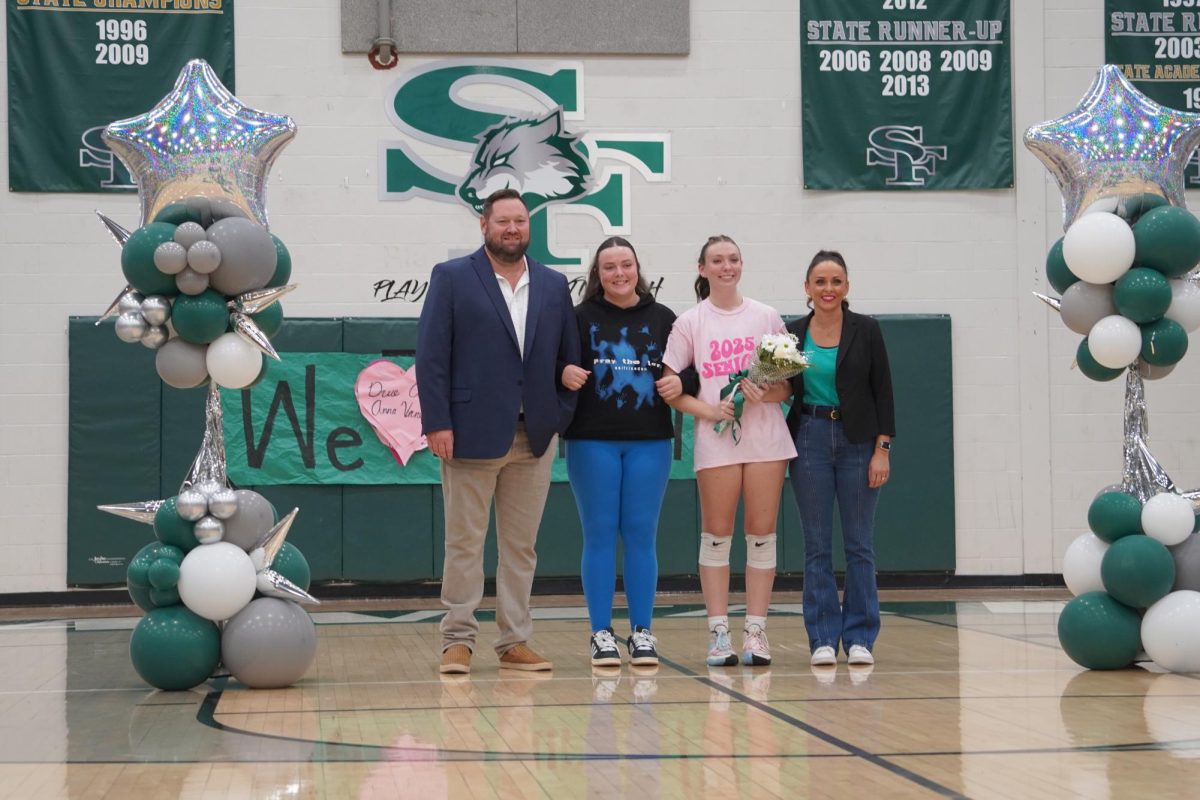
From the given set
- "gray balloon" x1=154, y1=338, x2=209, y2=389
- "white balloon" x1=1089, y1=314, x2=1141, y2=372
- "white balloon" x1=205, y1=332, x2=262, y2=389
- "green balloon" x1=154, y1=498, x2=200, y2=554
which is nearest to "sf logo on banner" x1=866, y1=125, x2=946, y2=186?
"white balloon" x1=1089, y1=314, x2=1141, y2=372

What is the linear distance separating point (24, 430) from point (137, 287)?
4712 millimetres

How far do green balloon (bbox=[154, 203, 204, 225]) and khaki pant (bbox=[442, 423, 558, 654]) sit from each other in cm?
123

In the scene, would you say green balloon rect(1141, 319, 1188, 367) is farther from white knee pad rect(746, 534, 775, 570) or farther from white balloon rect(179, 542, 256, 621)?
white balloon rect(179, 542, 256, 621)

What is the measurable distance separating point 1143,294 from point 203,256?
3268 millimetres

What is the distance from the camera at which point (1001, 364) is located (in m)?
9.52

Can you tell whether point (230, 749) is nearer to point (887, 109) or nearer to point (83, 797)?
point (83, 797)

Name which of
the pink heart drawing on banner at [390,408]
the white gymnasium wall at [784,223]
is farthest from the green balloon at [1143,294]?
the pink heart drawing on banner at [390,408]

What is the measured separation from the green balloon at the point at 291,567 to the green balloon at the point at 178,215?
3.93 feet

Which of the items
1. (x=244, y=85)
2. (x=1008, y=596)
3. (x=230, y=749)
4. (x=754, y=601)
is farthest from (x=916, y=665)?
(x=244, y=85)

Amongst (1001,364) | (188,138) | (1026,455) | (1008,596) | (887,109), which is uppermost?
(887,109)

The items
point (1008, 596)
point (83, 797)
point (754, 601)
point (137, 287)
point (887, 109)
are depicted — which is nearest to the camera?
point (83, 797)

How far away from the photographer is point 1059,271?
17.0ft

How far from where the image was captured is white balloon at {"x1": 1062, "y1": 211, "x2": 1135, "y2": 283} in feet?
16.1

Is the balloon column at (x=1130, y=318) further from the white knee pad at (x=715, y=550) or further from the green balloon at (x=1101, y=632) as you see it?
the white knee pad at (x=715, y=550)
